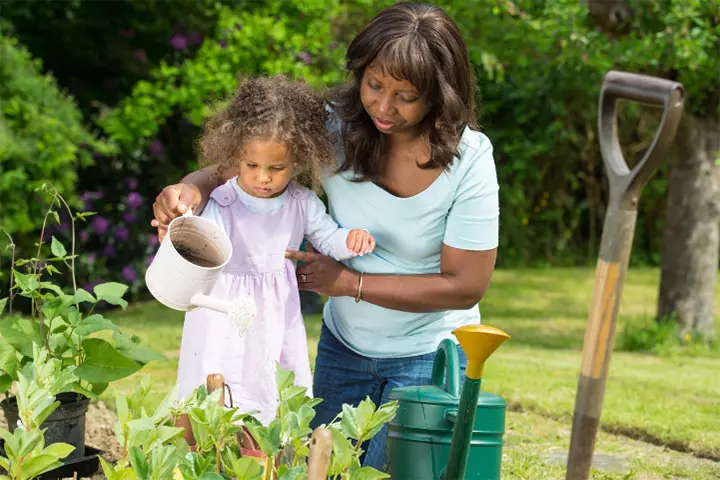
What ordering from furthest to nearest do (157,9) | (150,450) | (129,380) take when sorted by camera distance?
(157,9), (129,380), (150,450)

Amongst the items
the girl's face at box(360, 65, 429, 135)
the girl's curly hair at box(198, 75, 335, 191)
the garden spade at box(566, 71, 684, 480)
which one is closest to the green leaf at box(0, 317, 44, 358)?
the girl's curly hair at box(198, 75, 335, 191)

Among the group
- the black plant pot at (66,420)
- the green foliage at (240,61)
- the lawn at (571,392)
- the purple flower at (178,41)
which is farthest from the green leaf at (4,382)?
the purple flower at (178,41)

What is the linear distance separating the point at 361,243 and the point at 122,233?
5.50 meters

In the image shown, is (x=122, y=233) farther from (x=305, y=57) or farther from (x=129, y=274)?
(x=305, y=57)

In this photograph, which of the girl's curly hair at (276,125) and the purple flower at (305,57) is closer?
the girl's curly hair at (276,125)

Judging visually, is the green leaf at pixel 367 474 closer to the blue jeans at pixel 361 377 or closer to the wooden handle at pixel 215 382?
the wooden handle at pixel 215 382

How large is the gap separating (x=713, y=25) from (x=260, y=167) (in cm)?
454

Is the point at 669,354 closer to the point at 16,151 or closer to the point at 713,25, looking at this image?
the point at 713,25

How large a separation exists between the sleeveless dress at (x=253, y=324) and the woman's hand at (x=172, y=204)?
90 mm

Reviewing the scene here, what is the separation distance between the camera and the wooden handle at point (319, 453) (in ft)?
5.76

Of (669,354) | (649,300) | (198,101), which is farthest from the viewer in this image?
(649,300)

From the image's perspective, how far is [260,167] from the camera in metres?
2.46

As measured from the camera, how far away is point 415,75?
2453mm

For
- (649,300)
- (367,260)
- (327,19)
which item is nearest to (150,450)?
(367,260)
